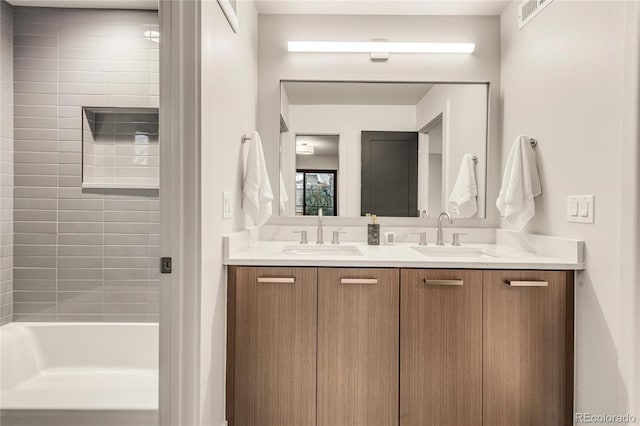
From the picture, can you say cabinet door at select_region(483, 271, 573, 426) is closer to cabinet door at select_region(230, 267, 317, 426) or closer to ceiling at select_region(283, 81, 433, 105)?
cabinet door at select_region(230, 267, 317, 426)

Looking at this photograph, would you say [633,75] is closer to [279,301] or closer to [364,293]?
[364,293]

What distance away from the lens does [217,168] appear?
58.3 inches

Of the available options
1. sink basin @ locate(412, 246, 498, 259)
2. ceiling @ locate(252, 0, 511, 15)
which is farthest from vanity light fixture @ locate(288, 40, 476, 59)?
sink basin @ locate(412, 246, 498, 259)

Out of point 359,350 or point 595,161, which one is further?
point 359,350

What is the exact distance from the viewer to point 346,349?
1.56 m

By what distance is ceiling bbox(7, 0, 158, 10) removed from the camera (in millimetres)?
2131

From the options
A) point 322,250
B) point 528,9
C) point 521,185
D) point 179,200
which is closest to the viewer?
point 179,200

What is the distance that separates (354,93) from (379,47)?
314 millimetres

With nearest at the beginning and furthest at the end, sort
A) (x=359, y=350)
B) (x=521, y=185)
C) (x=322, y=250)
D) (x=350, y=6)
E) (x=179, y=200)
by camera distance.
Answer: (x=179, y=200), (x=359, y=350), (x=521, y=185), (x=322, y=250), (x=350, y=6)

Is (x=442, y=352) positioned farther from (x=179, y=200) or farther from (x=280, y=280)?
(x=179, y=200)

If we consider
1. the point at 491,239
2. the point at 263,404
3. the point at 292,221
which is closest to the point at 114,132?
the point at 292,221

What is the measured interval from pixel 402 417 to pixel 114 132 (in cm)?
228

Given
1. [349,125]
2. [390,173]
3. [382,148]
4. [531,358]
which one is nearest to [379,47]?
[349,125]

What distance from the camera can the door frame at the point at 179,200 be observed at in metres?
1.24
